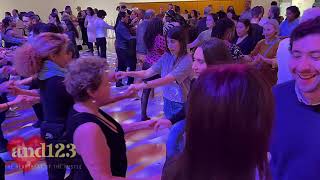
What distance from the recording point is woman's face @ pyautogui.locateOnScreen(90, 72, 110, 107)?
192 centimetres

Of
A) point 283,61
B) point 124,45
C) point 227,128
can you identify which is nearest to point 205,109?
point 227,128

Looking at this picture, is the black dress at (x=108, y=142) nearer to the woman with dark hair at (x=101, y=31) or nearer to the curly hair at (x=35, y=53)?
the curly hair at (x=35, y=53)

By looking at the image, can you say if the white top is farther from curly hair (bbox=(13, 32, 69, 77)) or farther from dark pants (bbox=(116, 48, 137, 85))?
dark pants (bbox=(116, 48, 137, 85))

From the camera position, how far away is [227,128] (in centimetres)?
92

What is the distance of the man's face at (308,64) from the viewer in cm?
141

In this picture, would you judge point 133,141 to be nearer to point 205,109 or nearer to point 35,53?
point 35,53

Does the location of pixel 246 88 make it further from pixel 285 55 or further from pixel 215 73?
pixel 285 55

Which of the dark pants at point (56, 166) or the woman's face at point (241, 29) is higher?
the woman's face at point (241, 29)

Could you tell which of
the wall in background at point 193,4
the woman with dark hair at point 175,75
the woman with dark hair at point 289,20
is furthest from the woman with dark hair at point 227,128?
the wall in background at point 193,4

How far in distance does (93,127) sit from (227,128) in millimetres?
924

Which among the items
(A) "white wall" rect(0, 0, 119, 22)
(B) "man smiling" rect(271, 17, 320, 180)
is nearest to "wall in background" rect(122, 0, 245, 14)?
(A) "white wall" rect(0, 0, 119, 22)

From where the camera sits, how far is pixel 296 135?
1346 mm

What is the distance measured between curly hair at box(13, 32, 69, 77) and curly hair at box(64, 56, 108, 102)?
0.67m

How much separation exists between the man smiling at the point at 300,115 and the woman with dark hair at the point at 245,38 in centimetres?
333
